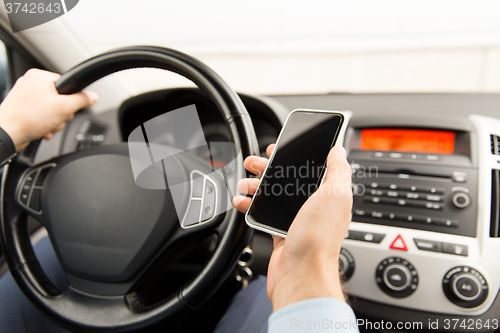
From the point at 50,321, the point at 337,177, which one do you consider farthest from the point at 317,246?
the point at 50,321

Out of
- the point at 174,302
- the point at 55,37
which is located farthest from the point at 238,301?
the point at 55,37

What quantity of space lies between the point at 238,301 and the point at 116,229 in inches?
14.1

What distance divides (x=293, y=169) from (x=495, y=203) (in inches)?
19.7

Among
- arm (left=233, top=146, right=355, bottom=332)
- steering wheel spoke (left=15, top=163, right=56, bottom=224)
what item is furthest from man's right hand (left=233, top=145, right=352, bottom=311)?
steering wheel spoke (left=15, top=163, right=56, bottom=224)

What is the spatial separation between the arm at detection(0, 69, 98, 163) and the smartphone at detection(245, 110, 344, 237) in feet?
1.72

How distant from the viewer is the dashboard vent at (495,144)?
74 centimetres

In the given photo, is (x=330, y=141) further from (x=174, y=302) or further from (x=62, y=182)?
(x=62, y=182)

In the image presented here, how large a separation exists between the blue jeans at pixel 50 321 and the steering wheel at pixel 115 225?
0.51ft

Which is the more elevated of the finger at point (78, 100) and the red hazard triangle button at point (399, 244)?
the finger at point (78, 100)

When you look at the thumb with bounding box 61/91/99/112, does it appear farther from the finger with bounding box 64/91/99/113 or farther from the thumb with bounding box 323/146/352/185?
the thumb with bounding box 323/146/352/185

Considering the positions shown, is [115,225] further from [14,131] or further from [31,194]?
[14,131]

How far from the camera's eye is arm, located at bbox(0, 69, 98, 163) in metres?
0.73

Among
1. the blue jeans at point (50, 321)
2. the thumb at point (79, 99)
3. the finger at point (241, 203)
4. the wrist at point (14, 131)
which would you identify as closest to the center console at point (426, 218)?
the blue jeans at point (50, 321)

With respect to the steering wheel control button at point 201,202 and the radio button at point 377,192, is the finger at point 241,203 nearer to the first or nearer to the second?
the steering wheel control button at point 201,202
